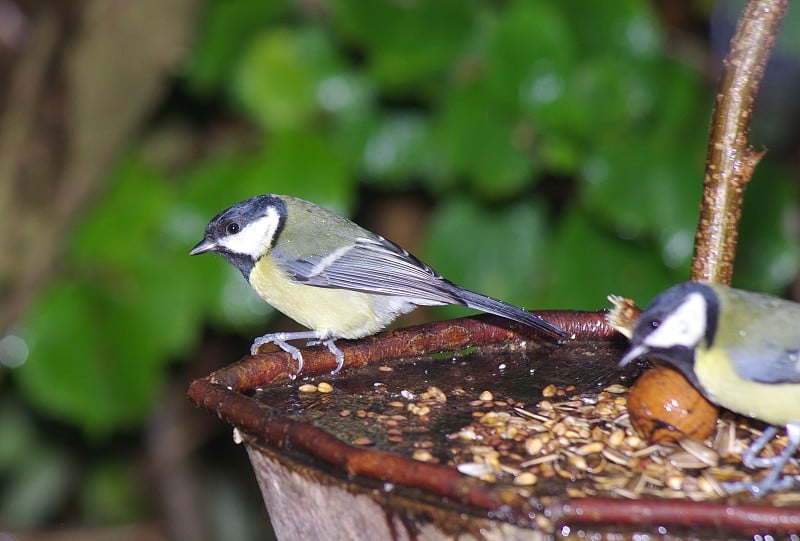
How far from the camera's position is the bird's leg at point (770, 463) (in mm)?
1714

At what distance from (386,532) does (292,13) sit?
2.66 metres

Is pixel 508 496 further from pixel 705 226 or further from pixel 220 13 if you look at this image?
pixel 220 13

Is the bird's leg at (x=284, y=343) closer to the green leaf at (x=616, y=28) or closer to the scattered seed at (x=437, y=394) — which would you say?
the scattered seed at (x=437, y=394)

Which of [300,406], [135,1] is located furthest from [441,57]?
[300,406]

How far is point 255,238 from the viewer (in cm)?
288

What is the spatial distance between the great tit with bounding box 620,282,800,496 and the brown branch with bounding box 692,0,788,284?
32cm

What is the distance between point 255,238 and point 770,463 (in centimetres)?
153

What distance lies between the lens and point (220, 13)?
151 inches

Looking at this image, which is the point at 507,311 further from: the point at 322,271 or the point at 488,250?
the point at 488,250

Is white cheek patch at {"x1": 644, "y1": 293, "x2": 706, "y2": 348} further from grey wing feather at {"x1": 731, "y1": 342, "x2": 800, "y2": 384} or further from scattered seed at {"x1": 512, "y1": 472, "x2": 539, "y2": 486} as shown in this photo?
scattered seed at {"x1": 512, "y1": 472, "x2": 539, "y2": 486}

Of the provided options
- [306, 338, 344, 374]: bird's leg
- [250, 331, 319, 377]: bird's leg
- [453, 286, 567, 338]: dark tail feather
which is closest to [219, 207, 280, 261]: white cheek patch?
[250, 331, 319, 377]: bird's leg

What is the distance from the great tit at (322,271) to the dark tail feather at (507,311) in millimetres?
93

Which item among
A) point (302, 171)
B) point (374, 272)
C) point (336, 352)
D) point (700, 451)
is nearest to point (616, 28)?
point (302, 171)

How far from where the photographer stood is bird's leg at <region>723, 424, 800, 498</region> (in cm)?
171
